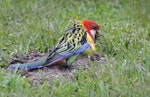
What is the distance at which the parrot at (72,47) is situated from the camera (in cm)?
588

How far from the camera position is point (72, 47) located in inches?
238

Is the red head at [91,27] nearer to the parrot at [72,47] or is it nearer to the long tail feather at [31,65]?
the parrot at [72,47]

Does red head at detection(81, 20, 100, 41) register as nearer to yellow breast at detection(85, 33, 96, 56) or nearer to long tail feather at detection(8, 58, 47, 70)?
yellow breast at detection(85, 33, 96, 56)

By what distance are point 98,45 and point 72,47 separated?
674 mm

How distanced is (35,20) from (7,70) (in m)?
1.60

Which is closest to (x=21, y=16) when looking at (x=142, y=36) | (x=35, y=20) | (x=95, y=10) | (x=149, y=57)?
(x=35, y=20)

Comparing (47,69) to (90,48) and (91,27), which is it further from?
(91,27)

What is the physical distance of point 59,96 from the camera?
5.10 m

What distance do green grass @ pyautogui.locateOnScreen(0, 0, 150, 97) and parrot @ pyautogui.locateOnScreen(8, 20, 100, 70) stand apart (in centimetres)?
22

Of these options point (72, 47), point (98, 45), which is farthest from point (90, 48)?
point (98, 45)

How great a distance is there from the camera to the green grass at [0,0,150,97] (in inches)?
206

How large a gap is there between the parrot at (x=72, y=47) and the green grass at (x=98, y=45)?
22 cm

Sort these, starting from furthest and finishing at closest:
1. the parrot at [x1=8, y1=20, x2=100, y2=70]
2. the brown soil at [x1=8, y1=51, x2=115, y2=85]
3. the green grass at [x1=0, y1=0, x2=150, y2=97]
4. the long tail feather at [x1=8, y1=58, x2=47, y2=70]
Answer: the parrot at [x1=8, y1=20, x2=100, y2=70] → the long tail feather at [x1=8, y1=58, x2=47, y2=70] → the brown soil at [x1=8, y1=51, x2=115, y2=85] → the green grass at [x1=0, y1=0, x2=150, y2=97]

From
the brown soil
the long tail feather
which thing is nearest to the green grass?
the brown soil
